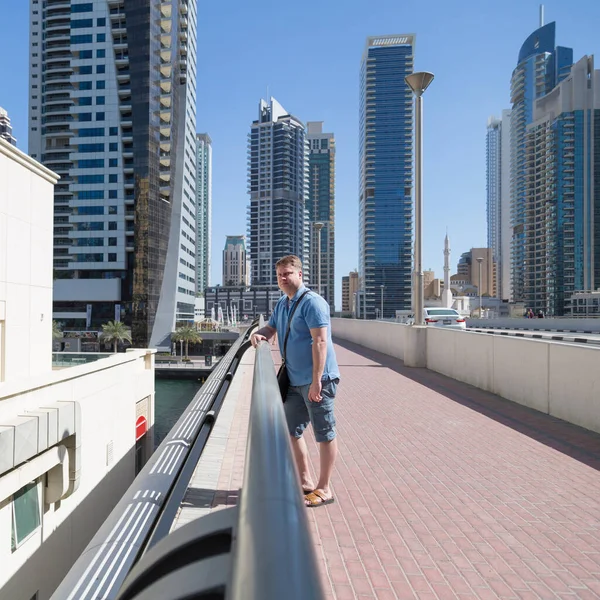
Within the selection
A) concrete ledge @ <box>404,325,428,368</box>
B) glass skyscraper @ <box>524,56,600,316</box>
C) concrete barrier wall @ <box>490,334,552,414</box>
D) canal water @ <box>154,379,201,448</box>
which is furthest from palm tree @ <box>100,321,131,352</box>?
glass skyscraper @ <box>524,56,600,316</box>

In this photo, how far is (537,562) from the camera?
326 cm

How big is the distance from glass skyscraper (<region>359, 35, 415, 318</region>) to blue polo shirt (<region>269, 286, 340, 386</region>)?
493ft

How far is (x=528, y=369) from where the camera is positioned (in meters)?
8.44

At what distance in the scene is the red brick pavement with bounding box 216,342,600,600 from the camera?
3.04 meters

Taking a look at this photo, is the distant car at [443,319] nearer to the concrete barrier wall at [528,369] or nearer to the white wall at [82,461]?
the concrete barrier wall at [528,369]

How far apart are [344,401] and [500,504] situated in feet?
16.0

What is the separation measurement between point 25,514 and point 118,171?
8314 cm

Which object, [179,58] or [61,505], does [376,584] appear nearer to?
[61,505]

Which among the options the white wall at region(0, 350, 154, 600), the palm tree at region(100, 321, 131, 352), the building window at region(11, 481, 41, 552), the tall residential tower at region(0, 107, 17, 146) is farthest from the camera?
the tall residential tower at region(0, 107, 17, 146)

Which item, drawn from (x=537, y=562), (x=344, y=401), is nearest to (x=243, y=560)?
(x=537, y=562)

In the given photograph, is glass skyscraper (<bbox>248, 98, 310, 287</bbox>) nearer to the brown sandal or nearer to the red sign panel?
the red sign panel

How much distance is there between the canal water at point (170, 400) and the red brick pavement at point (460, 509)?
3562 cm

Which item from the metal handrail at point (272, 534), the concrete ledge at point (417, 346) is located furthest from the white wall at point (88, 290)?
the metal handrail at point (272, 534)

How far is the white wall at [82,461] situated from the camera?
1322 centimetres
